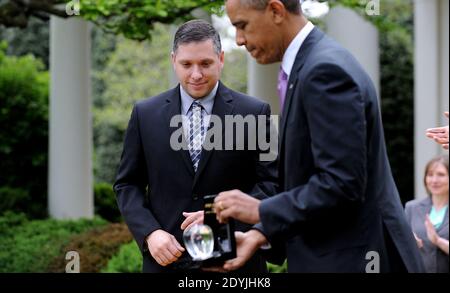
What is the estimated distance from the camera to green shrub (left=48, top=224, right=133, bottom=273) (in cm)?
1282

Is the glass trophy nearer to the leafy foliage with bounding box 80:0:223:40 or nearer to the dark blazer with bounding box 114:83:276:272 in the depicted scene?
the dark blazer with bounding box 114:83:276:272

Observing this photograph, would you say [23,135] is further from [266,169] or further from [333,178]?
[333,178]

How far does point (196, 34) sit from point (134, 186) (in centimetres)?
100

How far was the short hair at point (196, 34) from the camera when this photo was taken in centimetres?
545

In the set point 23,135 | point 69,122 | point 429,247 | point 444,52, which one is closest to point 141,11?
point 429,247

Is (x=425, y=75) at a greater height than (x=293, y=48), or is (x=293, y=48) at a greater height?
(x=425, y=75)

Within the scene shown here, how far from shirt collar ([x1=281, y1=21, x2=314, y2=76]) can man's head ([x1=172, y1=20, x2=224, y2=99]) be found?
1.33 meters

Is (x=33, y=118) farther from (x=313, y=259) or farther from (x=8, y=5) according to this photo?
(x=313, y=259)

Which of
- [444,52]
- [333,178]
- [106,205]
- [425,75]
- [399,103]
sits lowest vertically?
[106,205]

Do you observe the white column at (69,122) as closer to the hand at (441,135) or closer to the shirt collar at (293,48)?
the hand at (441,135)

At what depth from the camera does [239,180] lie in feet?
18.2

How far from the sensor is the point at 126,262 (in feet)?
38.3

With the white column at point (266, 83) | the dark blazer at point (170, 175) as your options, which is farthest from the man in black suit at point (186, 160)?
the white column at point (266, 83)

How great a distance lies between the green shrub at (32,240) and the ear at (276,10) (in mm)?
9766
